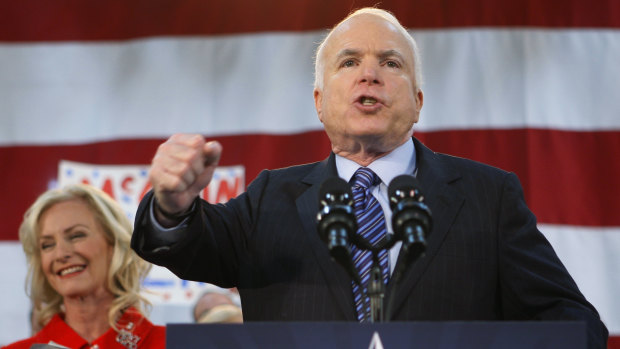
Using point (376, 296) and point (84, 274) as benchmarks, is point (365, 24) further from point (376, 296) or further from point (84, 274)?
point (84, 274)

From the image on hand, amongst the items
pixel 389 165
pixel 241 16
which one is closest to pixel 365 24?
pixel 389 165

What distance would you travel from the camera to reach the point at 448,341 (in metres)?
1.24

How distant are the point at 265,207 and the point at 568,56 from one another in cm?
249

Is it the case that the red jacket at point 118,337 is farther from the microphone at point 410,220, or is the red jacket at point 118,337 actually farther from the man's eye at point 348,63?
the microphone at point 410,220

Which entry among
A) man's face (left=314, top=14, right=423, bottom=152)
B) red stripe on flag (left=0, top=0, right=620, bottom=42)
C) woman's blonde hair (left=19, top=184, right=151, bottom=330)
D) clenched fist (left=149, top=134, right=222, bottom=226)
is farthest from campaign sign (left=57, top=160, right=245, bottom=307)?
clenched fist (left=149, top=134, right=222, bottom=226)

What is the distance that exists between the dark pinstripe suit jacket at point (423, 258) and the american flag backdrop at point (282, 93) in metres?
2.13

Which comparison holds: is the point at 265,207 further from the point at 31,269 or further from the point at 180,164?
the point at 31,269

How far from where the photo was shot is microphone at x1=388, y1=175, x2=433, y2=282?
132cm

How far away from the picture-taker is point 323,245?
1697 millimetres

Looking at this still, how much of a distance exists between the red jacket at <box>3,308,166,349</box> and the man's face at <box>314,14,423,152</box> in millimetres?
1238

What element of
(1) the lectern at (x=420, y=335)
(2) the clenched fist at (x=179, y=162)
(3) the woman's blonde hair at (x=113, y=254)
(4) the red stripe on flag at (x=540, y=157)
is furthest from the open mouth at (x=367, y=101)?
(4) the red stripe on flag at (x=540, y=157)

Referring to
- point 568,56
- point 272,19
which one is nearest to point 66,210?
point 272,19

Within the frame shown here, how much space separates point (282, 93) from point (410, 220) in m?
2.76

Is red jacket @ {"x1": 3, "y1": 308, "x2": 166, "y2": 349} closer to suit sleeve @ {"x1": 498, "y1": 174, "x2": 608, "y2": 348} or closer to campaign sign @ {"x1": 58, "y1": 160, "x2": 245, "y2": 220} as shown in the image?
campaign sign @ {"x1": 58, "y1": 160, "x2": 245, "y2": 220}
